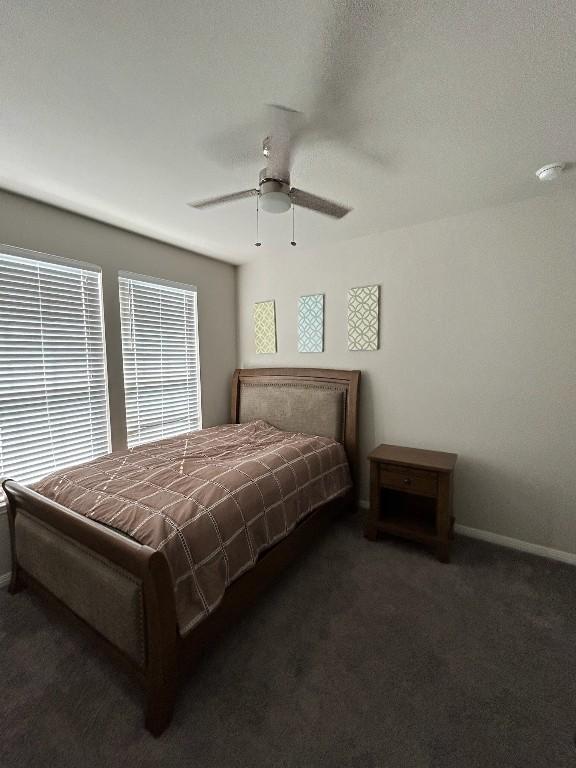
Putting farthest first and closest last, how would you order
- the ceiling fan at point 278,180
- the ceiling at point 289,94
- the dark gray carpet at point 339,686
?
1. the ceiling fan at point 278,180
2. the dark gray carpet at point 339,686
3. the ceiling at point 289,94

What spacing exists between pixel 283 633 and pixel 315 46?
256 centimetres

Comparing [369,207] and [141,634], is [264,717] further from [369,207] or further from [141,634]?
[369,207]

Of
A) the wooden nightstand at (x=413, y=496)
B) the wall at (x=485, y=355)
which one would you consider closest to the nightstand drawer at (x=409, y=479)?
the wooden nightstand at (x=413, y=496)

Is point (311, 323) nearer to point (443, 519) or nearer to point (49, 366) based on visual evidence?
point (443, 519)

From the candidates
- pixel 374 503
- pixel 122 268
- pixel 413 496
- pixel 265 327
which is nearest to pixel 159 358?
pixel 122 268

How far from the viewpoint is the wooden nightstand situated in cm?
225

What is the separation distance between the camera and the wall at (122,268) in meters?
2.20

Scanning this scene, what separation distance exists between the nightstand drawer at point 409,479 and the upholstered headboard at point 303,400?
0.52 m

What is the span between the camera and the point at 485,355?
245 cm

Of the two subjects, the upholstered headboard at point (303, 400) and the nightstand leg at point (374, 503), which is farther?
the upholstered headboard at point (303, 400)

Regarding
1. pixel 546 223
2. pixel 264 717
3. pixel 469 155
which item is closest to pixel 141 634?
pixel 264 717

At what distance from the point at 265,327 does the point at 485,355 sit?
217cm

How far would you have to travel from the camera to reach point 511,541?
242 centimetres

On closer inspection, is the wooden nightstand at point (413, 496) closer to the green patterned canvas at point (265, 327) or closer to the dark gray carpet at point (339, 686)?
the dark gray carpet at point (339, 686)
